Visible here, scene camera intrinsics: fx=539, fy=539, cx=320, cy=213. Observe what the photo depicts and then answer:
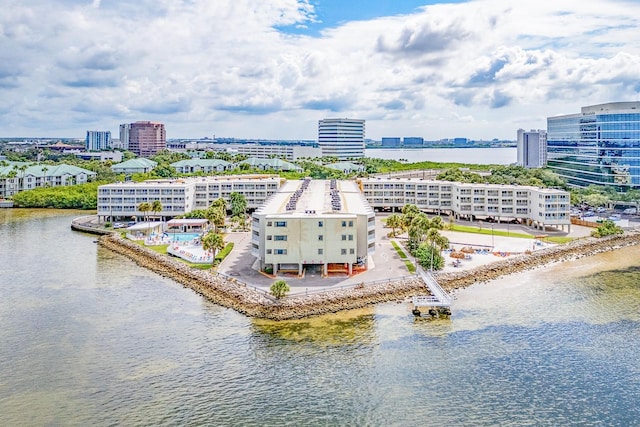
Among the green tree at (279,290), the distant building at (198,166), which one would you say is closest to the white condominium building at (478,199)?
the green tree at (279,290)

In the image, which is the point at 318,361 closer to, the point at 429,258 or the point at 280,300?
the point at 280,300

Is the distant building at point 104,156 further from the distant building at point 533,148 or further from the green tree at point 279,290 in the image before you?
the green tree at point 279,290

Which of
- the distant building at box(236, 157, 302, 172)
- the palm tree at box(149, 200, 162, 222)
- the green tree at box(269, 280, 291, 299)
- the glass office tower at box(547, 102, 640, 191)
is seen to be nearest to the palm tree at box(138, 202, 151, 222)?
the palm tree at box(149, 200, 162, 222)

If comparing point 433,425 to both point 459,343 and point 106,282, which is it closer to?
point 459,343

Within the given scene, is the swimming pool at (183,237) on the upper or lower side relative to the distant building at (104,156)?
lower

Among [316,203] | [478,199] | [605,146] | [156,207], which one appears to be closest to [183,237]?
[156,207]

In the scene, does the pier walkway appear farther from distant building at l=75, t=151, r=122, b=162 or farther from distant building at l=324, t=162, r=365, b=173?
distant building at l=75, t=151, r=122, b=162
